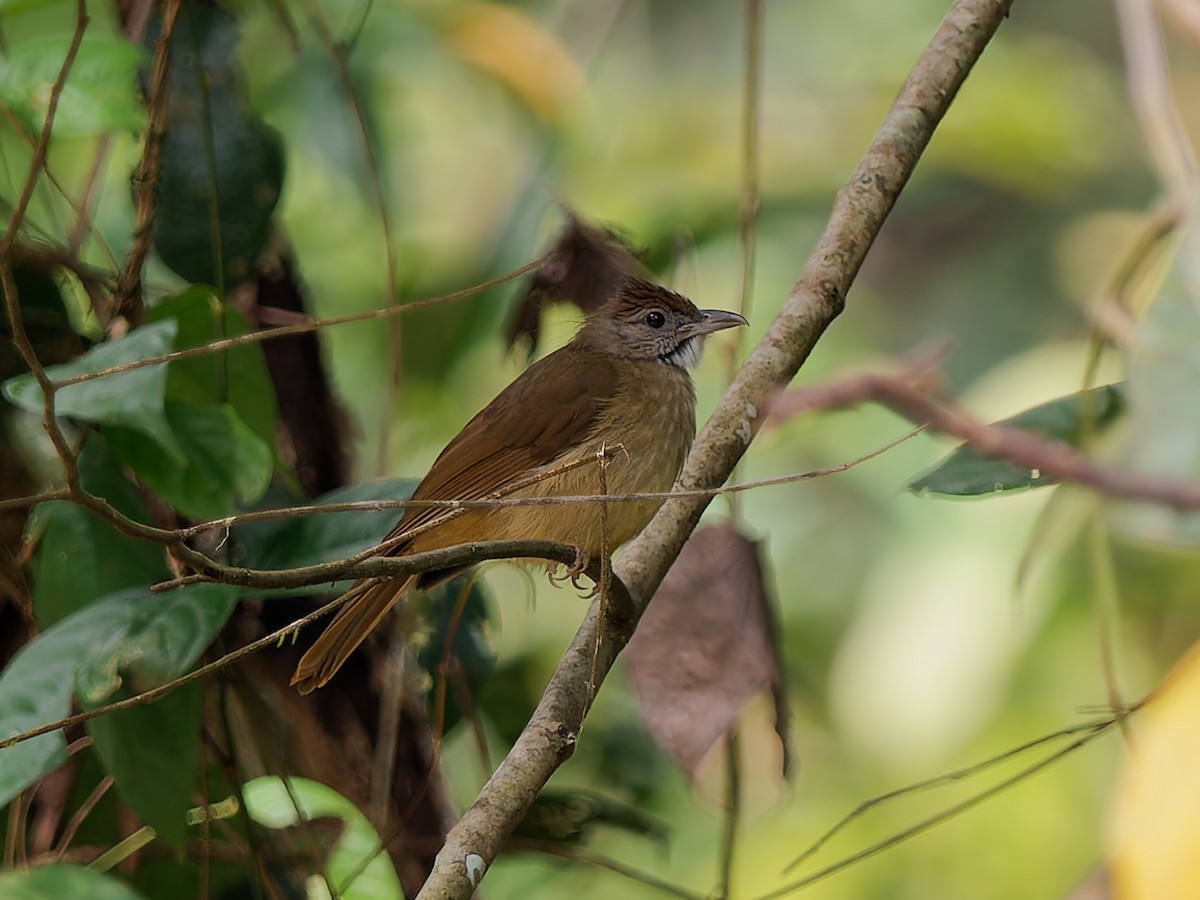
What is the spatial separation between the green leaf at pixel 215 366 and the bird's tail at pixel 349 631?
41 centimetres

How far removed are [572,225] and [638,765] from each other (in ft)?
5.29

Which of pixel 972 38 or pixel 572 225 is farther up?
pixel 972 38

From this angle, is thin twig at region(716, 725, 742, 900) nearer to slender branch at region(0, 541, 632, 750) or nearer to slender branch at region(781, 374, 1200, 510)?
slender branch at region(781, 374, 1200, 510)

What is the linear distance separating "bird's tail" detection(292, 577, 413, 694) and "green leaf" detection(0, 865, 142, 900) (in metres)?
0.57

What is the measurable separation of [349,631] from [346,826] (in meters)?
0.49

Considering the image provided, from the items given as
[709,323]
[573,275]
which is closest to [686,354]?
[709,323]

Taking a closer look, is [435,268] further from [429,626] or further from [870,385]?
[870,385]

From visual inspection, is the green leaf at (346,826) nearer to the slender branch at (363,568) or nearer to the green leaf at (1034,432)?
Answer: the slender branch at (363,568)

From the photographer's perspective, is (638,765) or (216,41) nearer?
(216,41)

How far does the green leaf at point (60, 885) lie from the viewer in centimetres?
232

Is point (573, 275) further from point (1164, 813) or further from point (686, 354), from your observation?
point (1164, 813)

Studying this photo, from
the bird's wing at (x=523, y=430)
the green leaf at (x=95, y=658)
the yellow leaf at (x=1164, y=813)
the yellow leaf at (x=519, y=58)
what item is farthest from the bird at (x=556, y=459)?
the yellow leaf at (x=519, y=58)

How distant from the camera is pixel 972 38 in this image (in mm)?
2682

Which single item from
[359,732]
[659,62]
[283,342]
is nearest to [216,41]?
[283,342]
